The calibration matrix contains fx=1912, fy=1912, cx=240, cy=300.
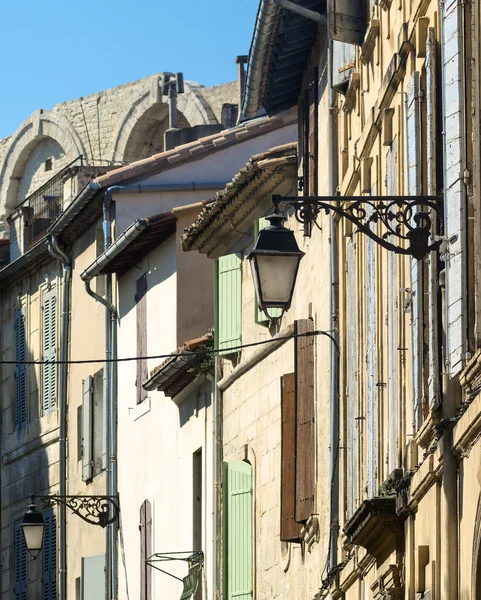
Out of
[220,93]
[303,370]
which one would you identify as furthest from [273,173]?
[220,93]

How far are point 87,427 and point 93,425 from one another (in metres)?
0.19

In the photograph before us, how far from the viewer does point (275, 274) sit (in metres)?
10.4

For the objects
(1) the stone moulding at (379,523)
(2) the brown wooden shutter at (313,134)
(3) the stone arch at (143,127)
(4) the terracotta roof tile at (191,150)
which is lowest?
(1) the stone moulding at (379,523)

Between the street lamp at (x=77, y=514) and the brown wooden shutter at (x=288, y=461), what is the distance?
6.58 metres

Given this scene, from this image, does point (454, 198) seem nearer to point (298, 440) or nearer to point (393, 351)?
point (393, 351)

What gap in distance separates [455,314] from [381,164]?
11.1 feet

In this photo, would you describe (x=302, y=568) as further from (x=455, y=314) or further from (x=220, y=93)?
(x=220, y=93)

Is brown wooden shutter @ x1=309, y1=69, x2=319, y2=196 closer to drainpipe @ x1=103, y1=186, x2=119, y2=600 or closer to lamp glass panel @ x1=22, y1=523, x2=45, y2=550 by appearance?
lamp glass panel @ x1=22, y1=523, x2=45, y2=550

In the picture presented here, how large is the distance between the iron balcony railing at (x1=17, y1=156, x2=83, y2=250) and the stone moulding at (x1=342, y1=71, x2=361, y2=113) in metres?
16.3

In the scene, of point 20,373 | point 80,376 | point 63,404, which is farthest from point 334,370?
point 20,373

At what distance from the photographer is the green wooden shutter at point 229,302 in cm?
1988

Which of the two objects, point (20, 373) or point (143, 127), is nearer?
→ point (20, 373)

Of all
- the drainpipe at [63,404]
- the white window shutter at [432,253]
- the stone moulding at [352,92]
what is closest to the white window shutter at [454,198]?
the white window shutter at [432,253]

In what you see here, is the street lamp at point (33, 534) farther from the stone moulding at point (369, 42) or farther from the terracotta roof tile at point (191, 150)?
the stone moulding at point (369, 42)
